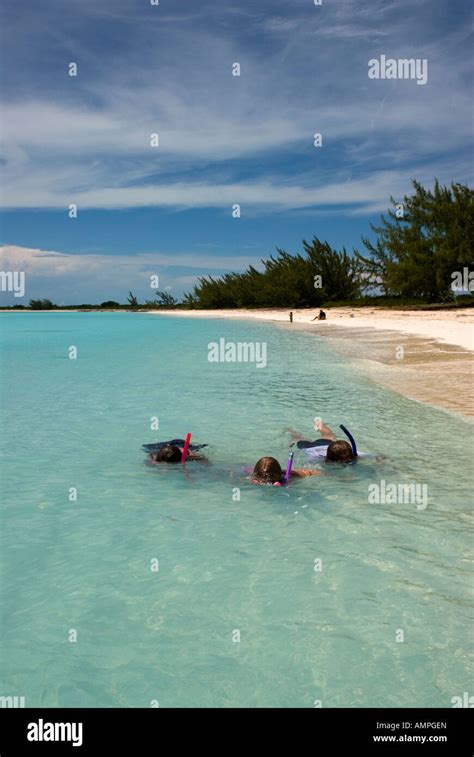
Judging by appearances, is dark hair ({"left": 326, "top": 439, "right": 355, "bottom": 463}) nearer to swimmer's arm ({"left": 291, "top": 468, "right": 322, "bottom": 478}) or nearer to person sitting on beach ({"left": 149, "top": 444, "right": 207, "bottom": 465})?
swimmer's arm ({"left": 291, "top": 468, "right": 322, "bottom": 478})

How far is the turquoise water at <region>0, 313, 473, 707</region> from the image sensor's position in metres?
3.72

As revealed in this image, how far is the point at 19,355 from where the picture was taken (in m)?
28.8

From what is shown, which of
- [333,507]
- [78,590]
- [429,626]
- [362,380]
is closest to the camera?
[429,626]

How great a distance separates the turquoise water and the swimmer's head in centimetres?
23

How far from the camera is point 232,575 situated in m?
5.03

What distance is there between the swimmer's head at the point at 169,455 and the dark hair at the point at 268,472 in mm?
1435

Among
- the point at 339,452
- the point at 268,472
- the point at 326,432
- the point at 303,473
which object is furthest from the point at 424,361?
the point at 268,472

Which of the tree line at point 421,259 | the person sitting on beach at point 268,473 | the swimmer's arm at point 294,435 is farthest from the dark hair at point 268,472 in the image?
the tree line at point 421,259

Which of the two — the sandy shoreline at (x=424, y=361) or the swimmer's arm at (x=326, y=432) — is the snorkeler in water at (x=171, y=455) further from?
the sandy shoreline at (x=424, y=361)

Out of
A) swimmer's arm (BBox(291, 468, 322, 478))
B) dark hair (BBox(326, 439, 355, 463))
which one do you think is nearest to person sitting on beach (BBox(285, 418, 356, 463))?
dark hair (BBox(326, 439, 355, 463))
